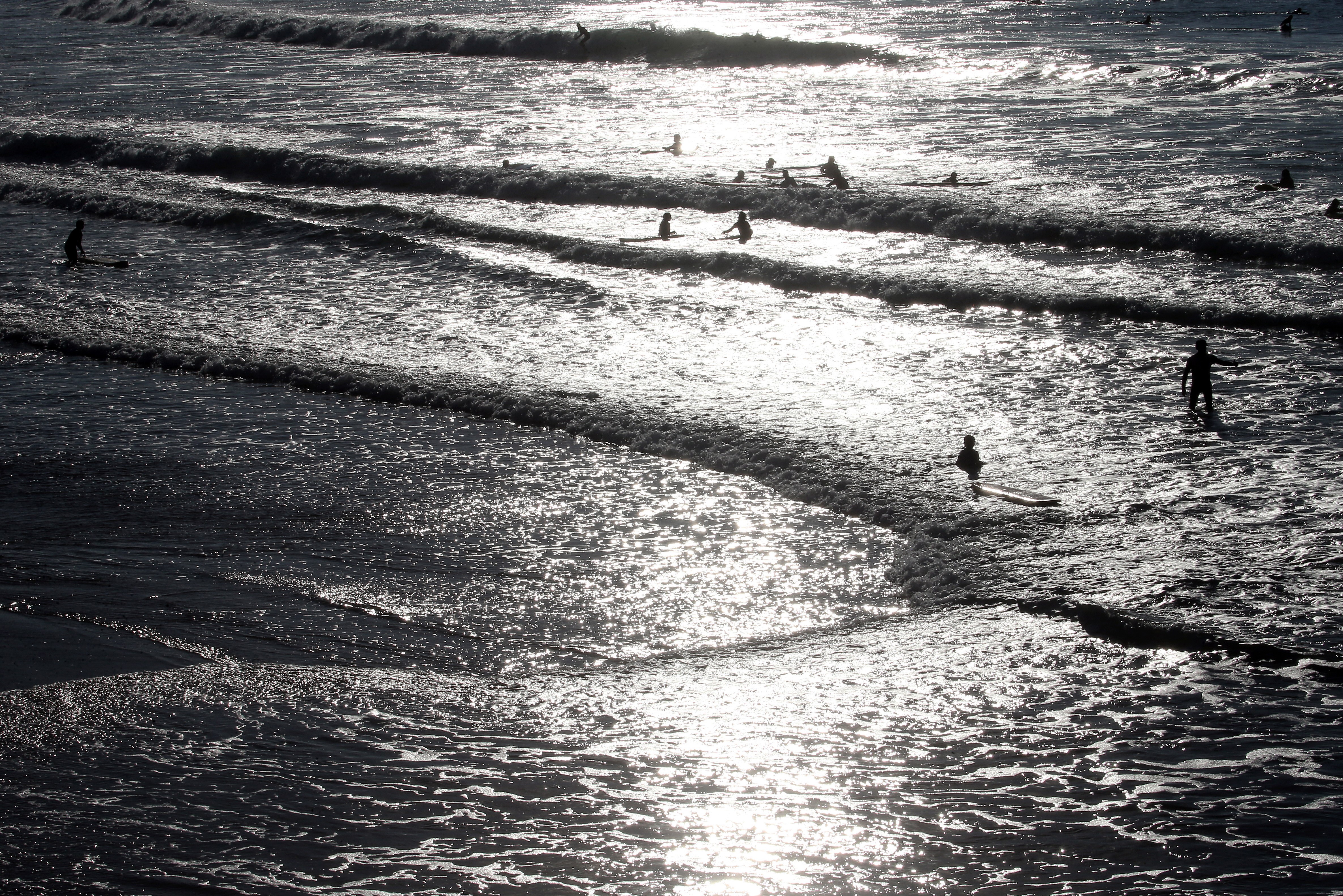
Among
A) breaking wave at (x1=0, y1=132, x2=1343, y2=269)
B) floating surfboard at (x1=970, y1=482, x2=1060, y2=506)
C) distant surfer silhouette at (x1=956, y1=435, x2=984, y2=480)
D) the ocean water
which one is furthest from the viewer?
breaking wave at (x1=0, y1=132, x2=1343, y2=269)

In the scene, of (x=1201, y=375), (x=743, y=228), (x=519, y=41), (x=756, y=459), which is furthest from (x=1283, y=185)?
(x=519, y=41)

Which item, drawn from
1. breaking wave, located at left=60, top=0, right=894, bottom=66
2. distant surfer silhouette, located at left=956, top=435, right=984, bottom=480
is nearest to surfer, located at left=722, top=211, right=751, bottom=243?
distant surfer silhouette, located at left=956, top=435, right=984, bottom=480

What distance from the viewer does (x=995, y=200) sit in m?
26.9

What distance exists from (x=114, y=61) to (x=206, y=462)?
5043 cm

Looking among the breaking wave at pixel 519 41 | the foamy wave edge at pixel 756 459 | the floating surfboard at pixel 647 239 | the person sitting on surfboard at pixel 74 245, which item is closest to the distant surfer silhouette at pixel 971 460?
the foamy wave edge at pixel 756 459

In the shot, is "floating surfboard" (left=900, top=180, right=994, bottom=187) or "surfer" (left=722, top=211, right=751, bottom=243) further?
"floating surfboard" (left=900, top=180, right=994, bottom=187)

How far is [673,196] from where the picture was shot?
30.4 meters

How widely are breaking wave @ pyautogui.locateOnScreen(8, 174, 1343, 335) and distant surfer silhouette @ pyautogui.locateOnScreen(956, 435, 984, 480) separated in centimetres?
776

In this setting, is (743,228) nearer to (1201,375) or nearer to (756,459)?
(756,459)

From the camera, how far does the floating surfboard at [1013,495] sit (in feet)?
43.4

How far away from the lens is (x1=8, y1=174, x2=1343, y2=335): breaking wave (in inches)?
791

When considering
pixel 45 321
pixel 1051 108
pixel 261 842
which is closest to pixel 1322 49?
pixel 1051 108

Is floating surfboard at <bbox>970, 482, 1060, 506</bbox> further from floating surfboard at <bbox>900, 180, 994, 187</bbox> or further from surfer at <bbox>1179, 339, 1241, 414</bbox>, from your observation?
floating surfboard at <bbox>900, 180, 994, 187</bbox>

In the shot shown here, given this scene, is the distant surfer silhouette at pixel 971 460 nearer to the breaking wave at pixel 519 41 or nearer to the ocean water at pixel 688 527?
the ocean water at pixel 688 527
